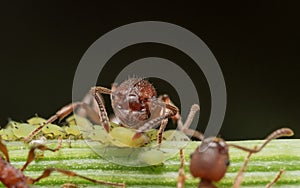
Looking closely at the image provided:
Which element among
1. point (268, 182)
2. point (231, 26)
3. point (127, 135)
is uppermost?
point (231, 26)

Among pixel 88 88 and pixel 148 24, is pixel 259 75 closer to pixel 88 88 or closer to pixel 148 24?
pixel 148 24

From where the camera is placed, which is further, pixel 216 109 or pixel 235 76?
pixel 235 76

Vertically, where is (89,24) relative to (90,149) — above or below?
above

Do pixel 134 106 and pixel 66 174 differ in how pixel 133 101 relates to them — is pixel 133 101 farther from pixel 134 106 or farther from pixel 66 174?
pixel 66 174

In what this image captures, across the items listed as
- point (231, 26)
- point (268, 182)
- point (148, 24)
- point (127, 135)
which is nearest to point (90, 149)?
point (127, 135)

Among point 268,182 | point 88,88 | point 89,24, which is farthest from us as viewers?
point 89,24

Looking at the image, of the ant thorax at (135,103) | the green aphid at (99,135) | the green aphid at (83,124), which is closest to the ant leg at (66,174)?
the green aphid at (99,135)

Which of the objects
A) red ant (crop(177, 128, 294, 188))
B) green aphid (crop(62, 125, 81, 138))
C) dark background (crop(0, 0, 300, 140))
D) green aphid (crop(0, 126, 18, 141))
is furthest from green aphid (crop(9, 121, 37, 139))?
dark background (crop(0, 0, 300, 140))
